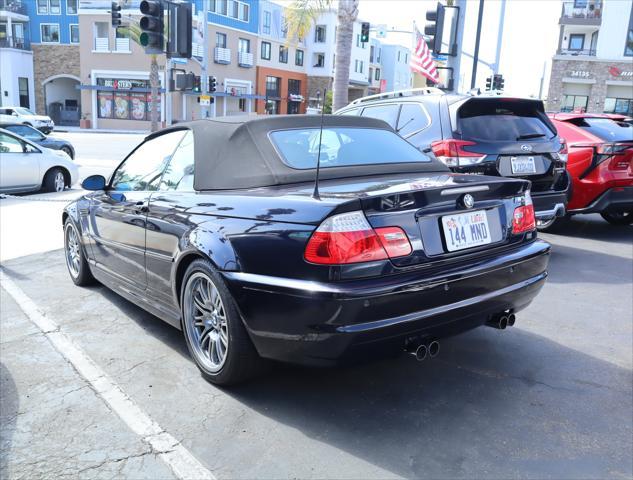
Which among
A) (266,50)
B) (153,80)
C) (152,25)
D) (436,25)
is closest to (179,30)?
(152,25)

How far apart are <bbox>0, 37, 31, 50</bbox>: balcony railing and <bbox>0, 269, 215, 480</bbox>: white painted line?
172 feet

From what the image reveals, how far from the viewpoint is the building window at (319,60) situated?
A: 2316 inches

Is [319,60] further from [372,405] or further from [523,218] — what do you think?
[372,405]

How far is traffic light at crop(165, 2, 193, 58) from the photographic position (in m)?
10.2

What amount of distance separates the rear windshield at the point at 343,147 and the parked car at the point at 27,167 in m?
9.45

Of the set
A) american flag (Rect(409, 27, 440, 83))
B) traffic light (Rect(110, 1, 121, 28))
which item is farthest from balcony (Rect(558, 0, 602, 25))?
traffic light (Rect(110, 1, 121, 28))

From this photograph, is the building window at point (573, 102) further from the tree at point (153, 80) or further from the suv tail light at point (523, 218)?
the suv tail light at point (523, 218)

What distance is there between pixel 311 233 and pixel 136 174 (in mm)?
2297

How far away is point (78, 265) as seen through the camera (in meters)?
5.55

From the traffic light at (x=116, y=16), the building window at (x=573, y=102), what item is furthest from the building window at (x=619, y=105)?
the traffic light at (x=116, y=16)

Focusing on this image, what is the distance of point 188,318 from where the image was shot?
368 centimetres

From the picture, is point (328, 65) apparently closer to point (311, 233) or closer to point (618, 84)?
point (618, 84)

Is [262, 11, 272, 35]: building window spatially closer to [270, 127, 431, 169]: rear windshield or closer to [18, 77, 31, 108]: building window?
[18, 77, 31, 108]: building window

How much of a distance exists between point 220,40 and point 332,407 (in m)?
49.4
